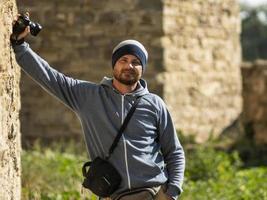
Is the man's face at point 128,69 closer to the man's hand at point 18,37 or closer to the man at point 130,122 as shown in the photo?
the man at point 130,122

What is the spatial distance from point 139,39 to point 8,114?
6.75 m

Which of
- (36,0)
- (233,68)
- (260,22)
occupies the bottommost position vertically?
(260,22)

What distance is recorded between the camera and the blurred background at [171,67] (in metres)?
10.8

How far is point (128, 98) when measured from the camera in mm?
4211

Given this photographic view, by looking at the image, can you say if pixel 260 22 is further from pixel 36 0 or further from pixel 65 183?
pixel 65 183

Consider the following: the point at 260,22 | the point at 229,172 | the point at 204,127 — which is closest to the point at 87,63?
the point at 204,127

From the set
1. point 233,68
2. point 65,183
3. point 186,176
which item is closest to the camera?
point 65,183

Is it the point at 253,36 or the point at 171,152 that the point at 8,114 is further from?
the point at 253,36

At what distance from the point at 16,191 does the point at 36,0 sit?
710 centimetres

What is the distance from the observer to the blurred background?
10836mm

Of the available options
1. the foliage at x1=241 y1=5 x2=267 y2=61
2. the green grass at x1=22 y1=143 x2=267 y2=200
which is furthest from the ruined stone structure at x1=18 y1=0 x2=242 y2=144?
the foliage at x1=241 y1=5 x2=267 y2=61

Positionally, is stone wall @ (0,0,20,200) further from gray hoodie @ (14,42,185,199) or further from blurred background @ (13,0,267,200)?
blurred background @ (13,0,267,200)

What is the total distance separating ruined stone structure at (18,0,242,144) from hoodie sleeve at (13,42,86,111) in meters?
6.47

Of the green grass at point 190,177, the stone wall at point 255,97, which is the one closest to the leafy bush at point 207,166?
the green grass at point 190,177
